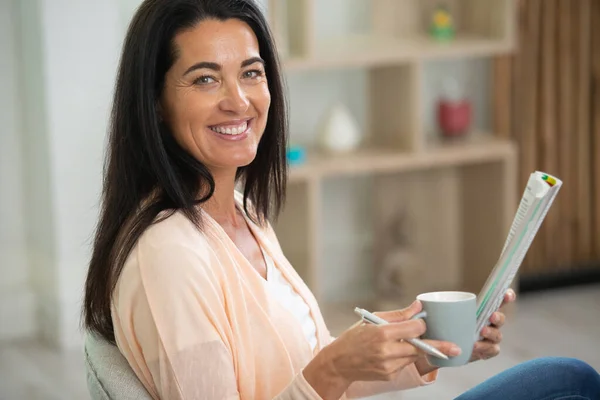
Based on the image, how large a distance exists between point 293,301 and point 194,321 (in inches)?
11.5

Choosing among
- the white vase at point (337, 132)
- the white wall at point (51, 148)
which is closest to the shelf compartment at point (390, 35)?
the white vase at point (337, 132)

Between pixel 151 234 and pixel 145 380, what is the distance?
0.20 m

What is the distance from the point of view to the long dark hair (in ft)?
4.63

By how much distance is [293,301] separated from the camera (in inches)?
62.4

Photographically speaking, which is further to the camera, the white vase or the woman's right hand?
the white vase

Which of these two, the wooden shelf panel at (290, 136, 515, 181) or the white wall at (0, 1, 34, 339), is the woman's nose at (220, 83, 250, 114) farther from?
the wooden shelf panel at (290, 136, 515, 181)

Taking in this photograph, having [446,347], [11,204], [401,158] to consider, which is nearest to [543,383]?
[446,347]

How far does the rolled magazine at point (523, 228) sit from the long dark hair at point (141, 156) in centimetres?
43

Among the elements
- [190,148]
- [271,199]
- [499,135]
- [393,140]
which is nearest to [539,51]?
[499,135]

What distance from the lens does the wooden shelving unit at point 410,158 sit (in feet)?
11.1

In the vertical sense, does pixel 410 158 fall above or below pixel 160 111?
below

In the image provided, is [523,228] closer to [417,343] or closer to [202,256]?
[417,343]

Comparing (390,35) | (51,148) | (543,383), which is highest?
(390,35)

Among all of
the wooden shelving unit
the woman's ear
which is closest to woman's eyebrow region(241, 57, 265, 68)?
the woman's ear
